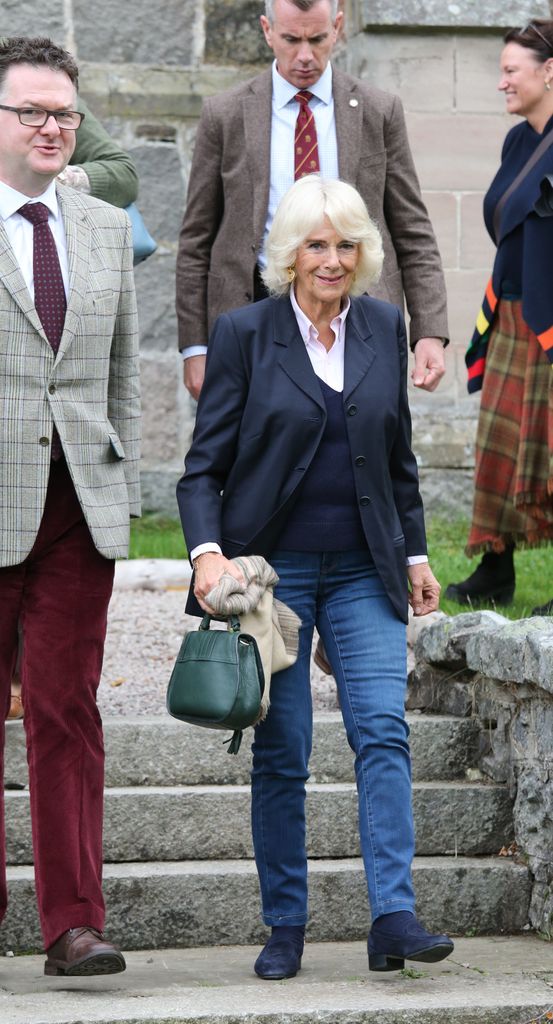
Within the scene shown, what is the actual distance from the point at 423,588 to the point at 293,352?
2.06 ft

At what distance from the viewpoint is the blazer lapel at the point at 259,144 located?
4.87m

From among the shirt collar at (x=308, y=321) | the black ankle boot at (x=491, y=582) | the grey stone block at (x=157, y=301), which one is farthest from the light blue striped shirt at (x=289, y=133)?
the grey stone block at (x=157, y=301)

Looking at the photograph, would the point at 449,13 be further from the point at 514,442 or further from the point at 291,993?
the point at 291,993

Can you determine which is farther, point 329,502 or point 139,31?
point 139,31

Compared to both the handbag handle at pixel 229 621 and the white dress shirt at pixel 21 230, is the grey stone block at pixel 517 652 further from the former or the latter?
the white dress shirt at pixel 21 230

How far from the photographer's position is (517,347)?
19.3 ft

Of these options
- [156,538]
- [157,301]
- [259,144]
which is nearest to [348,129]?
[259,144]

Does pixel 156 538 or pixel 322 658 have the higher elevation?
pixel 156 538

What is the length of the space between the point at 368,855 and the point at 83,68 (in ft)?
19.6

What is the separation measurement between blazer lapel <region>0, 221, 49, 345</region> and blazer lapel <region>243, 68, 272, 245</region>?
4.24 feet

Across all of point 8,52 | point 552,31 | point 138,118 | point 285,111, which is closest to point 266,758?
point 8,52

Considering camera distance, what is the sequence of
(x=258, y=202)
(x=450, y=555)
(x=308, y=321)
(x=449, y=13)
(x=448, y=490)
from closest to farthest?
1. (x=308, y=321)
2. (x=258, y=202)
3. (x=450, y=555)
4. (x=449, y=13)
5. (x=448, y=490)

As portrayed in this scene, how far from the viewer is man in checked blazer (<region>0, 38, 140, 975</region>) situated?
368 centimetres

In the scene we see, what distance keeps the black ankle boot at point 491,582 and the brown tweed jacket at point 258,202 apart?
4.42 ft
